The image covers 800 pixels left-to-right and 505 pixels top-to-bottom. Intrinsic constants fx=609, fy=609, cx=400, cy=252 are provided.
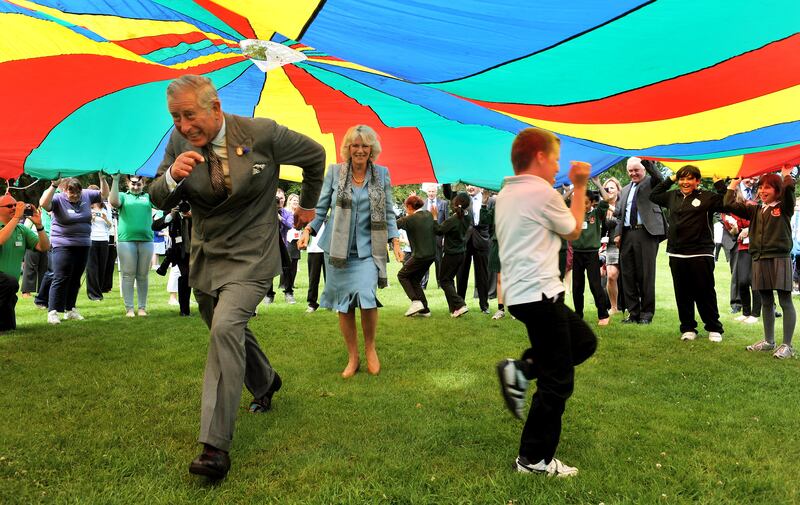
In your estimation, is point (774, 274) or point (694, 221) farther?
point (694, 221)

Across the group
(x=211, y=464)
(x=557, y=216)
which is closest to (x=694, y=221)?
(x=557, y=216)

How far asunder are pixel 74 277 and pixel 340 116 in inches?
161

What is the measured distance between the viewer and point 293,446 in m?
3.24

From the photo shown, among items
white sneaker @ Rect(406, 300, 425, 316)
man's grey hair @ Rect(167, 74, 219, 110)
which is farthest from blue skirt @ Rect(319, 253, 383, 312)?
A: white sneaker @ Rect(406, 300, 425, 316)

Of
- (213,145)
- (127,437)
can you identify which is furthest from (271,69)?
(127,437)

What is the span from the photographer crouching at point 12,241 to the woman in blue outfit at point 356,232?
3040mm

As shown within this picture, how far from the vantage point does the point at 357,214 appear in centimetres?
468

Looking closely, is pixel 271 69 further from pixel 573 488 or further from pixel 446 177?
pixel 573 488

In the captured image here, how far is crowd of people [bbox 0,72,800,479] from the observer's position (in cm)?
280

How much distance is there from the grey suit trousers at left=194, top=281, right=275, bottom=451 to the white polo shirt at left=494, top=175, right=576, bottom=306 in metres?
1.26

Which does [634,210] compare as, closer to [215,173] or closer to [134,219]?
[215,173]

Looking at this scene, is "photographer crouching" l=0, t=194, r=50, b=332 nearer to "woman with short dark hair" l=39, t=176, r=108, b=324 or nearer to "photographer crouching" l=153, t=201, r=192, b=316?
"woman with short dark hair" l=39, t=176, r=108, b=324

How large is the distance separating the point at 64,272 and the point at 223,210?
5.50 meters

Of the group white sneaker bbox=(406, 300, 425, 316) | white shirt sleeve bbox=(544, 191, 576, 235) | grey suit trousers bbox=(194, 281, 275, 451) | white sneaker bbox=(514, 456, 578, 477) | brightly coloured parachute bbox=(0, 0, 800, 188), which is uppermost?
brightly coloured parachute bbox=(0, 0, 800, 188)
